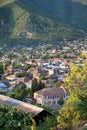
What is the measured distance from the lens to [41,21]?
453ft

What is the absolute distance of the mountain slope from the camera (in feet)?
574

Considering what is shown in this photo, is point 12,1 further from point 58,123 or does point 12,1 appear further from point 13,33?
point 58,123

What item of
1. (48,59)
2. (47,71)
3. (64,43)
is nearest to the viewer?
(47,71)

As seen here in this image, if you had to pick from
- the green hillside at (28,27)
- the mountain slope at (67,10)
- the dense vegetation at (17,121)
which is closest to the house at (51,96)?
the dense vegetation at (17,121)

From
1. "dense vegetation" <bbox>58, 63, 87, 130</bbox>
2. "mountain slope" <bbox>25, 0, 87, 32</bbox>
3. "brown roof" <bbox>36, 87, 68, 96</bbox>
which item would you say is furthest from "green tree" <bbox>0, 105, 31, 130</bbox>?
"mountain slope" <bbox>25, 0, 87, 32</bbox>

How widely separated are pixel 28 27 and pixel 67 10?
208 ft

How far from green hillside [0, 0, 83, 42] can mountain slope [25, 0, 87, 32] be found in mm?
28363

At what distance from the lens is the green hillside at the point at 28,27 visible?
130125 millimetres

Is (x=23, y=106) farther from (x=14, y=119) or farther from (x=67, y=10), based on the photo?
(x=67, y=10)

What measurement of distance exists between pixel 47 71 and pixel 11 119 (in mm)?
49756

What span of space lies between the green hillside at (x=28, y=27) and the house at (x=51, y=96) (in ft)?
278

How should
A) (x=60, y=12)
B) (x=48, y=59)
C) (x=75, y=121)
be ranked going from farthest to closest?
(x=60, y=12) < (x=48, y=59) < (x=75, y=121)

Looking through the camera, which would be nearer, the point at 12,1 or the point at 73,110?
the point at 73,110

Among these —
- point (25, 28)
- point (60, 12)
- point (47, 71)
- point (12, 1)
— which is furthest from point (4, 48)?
point (60, 12)
